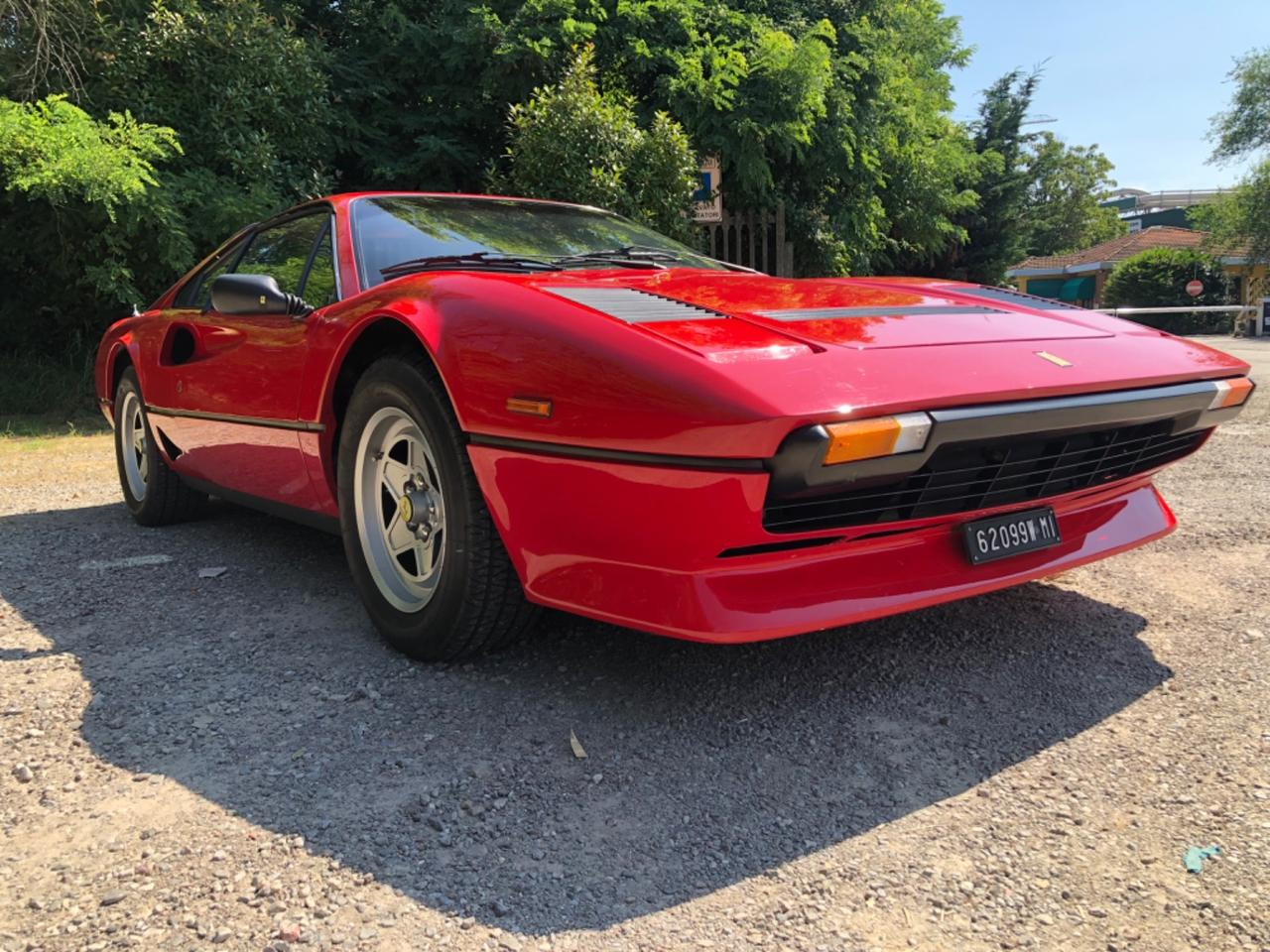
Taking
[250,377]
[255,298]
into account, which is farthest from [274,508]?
[255,298]

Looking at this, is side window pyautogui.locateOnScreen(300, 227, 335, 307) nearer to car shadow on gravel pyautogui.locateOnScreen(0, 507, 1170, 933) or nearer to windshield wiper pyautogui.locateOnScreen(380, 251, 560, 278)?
windshield wiper pyautogui.locateOnScreen(380, 251, 560, 278)

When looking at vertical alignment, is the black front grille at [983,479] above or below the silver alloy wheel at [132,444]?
above

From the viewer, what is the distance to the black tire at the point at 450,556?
2.27 m

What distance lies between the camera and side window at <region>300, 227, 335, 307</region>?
2.92 meters

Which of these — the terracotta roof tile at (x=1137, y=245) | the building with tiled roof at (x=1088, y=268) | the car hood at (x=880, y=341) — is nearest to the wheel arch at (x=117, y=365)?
the car hood at (x=880, y=341)

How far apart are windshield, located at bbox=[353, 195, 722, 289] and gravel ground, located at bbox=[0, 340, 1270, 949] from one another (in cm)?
117

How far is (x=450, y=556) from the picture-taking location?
91.0 inches

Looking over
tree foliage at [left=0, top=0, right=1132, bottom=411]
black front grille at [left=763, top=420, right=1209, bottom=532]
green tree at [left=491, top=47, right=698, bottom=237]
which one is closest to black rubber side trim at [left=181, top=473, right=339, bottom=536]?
black front grille at [left=763, top=420, right=1209, bottom=532]

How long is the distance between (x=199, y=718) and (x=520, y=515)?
938 mm

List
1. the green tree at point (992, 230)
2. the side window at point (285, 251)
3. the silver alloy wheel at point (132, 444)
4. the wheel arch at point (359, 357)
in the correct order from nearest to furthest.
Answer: the wheel arch at point (359, 357), the side window at point (285, 251), the silver alloy wheel at point (132, 444), the green tree at point (992, 230)

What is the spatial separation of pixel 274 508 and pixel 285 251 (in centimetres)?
98

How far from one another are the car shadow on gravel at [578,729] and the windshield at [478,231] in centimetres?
116

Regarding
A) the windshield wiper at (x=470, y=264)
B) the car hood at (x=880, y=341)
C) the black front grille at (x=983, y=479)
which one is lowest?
the black front grille at (x=983, y=479)

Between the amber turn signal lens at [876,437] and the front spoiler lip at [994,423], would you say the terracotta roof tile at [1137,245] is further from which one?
the amber turn signal lens at [876,437]
